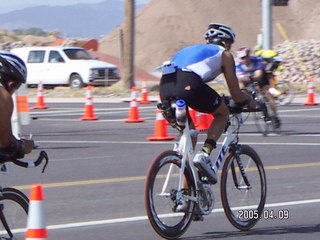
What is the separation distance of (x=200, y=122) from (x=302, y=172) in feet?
20.3

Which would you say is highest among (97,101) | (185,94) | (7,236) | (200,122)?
(185,94)

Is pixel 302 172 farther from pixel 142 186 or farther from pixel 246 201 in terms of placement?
pixel 246 201

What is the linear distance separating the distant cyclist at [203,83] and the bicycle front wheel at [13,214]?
197 cm

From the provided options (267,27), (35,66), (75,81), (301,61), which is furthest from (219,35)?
(301,61)

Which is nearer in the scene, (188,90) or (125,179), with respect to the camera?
(188,90)

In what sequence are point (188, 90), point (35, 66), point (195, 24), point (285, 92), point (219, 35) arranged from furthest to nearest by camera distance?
point (195, 24), point (35, 66), point (285, 92), point (219, 35), point (188, 90)

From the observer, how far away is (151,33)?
7650 cm

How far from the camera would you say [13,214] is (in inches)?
281

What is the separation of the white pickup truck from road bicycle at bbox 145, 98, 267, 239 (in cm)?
2719

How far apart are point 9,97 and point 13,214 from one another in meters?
0.98

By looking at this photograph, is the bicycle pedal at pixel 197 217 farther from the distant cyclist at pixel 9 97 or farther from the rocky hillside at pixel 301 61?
the rocky hillside at pixel 301 61

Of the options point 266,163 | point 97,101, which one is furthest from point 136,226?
point 97,101

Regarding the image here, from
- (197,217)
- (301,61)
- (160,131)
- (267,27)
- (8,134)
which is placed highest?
(8,134)

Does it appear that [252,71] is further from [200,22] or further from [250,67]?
[200,22]
